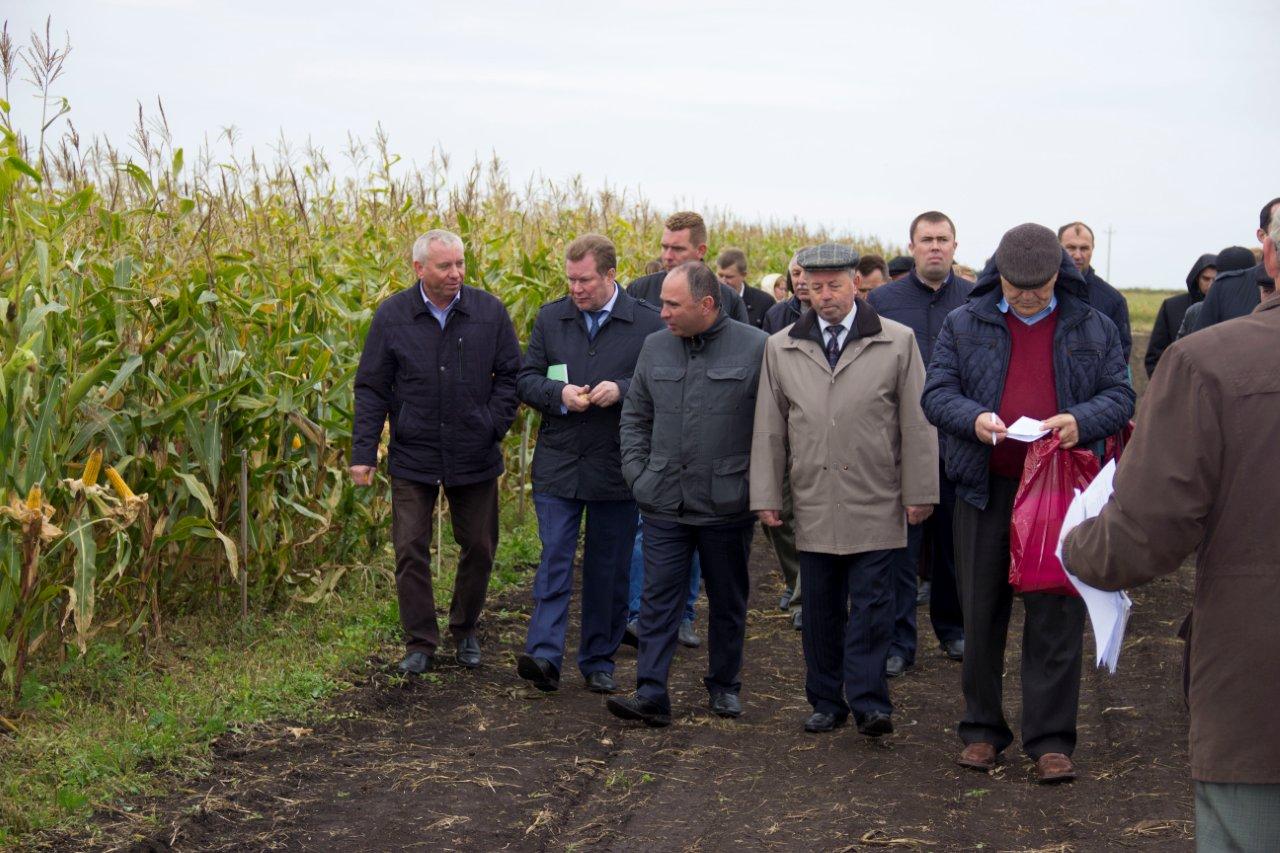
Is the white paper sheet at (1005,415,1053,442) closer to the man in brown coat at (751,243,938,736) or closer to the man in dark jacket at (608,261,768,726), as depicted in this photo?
the man in brown coat at (751,243,938,736)

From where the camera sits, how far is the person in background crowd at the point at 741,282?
9805 millimetres

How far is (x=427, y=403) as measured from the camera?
295 inches

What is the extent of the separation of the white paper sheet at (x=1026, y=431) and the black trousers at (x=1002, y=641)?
33 cm

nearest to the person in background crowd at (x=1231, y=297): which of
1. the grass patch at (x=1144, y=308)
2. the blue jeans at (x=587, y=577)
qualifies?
the blue jeans at (x=587, y=577)

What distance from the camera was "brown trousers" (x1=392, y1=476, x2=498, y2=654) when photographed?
7602 millimetres

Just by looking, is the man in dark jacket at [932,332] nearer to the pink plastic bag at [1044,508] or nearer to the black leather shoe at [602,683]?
the black leather shoe at [602,683]

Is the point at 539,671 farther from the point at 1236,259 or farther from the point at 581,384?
the point at 1236,259

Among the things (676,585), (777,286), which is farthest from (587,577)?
(777,286)

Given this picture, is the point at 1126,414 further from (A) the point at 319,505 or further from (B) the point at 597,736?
(A) the point at 319,505

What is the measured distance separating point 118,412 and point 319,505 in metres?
1.73

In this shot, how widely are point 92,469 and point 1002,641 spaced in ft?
13.2

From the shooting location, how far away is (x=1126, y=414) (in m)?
5.81

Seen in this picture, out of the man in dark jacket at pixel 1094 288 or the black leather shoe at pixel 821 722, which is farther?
the man in dark jacket at pixel 1094 288

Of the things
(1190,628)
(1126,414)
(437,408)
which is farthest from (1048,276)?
(437,408)
